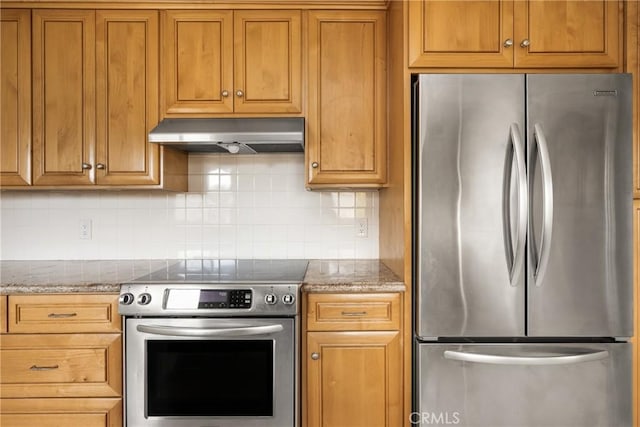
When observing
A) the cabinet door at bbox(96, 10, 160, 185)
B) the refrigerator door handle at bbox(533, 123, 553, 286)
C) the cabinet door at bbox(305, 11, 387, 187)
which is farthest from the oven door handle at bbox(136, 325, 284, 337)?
the refrigerator door handle at bbox(533, 123, 553, 286)

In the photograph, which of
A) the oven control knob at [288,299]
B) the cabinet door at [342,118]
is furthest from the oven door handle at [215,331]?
the cabinet door at [342,118]

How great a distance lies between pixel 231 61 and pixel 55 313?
143cm

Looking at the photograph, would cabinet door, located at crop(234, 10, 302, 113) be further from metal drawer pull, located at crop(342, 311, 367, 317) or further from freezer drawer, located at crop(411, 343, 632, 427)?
freezer drawer, located at crop(411, 343, 632, 427)

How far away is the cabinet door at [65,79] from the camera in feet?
7.39

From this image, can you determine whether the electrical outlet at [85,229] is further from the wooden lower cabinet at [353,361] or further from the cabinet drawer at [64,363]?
the wooden lower cabinet at [353,361]

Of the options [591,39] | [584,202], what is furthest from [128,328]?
[591,39]

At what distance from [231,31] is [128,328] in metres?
1.51

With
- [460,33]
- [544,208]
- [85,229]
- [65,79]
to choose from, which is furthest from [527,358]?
[65,79]

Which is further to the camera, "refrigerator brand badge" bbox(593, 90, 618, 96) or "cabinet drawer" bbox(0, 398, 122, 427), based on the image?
"cabinet drawer" bbox(0, 398, 122, 427)

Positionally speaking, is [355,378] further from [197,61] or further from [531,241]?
[197,61]

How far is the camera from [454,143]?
181 cm

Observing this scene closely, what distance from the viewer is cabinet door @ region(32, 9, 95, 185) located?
7.39 ft

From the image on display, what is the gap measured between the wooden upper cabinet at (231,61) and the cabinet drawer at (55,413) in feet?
4.63

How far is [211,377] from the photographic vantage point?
6.32 feet
